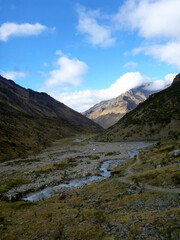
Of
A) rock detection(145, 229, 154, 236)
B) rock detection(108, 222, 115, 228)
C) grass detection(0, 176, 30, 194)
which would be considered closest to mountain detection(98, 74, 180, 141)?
grass detection(0, 176, 30, 194)

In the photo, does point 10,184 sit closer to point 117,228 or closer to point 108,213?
point 108,213

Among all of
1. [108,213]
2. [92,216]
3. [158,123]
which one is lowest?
[108,213]

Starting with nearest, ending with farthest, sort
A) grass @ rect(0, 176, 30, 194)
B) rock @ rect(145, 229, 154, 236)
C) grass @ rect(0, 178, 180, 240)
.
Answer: rock @ rect(145, 229, 154, 236)
grass @ rect(0, 178, 180, 240)
grass @ rect(0, 176, 30, 194)

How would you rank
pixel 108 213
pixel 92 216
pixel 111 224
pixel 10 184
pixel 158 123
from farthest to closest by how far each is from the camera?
1. pixel 158 123
2. pixel 10 184
3. pixel 108 213
4. pixel 92 216
5. pixel 111 224

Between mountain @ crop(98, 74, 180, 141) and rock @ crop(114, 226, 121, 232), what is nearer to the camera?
rock @ crop(114, 226, 121, 232)

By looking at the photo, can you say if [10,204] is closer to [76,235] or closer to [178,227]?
[76,235]

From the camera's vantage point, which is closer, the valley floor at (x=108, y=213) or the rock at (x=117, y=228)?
the valley floor at (x=108, y=213)

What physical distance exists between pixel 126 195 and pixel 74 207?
6211 millimetres

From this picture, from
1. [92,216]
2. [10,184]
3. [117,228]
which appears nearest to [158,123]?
[10,184]

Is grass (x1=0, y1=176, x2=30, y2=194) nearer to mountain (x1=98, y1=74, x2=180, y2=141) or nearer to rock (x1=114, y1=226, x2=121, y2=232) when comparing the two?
rock (x1=114, y1=226, x2=121, y2=232)

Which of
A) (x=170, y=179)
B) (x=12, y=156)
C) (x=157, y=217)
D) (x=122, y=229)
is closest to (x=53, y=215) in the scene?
(x=122, y=229)

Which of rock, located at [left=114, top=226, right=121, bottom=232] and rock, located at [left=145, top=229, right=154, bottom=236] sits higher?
rock, located at [left=145, top=229, right=154, bottom=236]

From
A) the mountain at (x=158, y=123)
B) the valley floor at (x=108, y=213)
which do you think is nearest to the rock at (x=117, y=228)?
the valley floor at (x=108, y=213)

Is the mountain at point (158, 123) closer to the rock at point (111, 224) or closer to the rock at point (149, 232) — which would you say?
the rock at point (111, 224)
